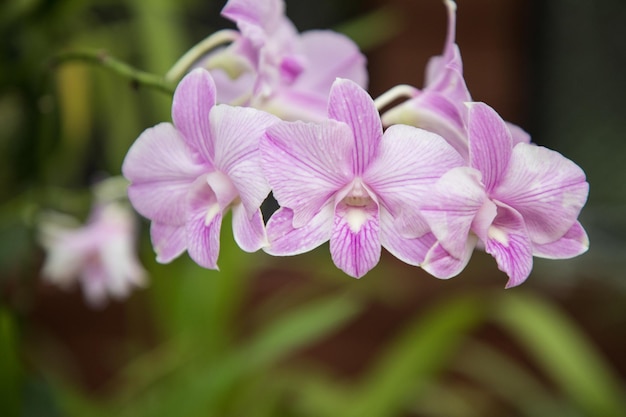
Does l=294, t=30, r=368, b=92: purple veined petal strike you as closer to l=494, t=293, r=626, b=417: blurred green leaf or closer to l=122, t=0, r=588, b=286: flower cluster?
l=122, t=0, r=588, b=286: flower cluster

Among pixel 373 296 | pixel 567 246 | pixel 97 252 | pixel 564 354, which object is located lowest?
pixel 373 296

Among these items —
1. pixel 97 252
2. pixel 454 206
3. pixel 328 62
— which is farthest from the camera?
pixel 97 252

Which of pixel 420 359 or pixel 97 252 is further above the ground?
pixel 97 252

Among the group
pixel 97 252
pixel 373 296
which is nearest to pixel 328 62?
pixel 97 252

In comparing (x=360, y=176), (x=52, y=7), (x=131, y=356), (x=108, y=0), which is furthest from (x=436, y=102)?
(x=131, y=356)

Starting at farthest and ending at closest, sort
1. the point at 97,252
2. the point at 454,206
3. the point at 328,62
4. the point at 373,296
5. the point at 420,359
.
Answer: the point at 373,296, the point at 420,359, the point at 97,252, the point at 328,62, the point at 454,206

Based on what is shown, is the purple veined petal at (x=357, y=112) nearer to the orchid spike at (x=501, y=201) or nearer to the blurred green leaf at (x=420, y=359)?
the orchid spike at (x=501, y=201)

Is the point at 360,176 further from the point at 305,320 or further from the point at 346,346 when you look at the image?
the point at 346,346

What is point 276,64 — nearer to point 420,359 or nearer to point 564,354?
point 420,359
